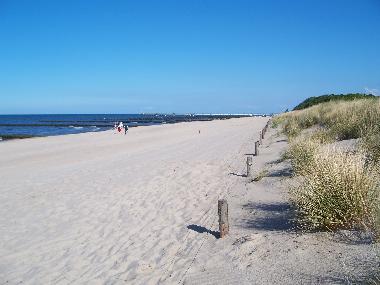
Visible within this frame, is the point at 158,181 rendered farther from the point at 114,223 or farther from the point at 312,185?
the point at 312,185

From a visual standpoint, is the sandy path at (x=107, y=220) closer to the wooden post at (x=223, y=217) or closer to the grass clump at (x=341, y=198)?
the wooden post at (x=223, y=217)

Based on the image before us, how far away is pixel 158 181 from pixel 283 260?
24.7ft

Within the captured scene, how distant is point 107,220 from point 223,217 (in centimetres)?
291

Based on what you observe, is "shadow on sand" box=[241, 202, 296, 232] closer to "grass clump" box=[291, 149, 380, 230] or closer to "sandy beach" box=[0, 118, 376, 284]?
"sandy beach" box=[0, 118, 376, 284]

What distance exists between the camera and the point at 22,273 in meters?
5.94

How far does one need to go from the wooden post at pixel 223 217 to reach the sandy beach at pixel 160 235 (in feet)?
0.49

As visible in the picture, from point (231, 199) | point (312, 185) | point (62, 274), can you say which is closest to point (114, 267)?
point (62, 274)

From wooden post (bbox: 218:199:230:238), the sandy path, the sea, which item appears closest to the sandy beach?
the sandy path

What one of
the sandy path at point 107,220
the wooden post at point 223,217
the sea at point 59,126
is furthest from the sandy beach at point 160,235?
the sea at point 59,126

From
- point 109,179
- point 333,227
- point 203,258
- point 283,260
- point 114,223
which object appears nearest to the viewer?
point 283,260

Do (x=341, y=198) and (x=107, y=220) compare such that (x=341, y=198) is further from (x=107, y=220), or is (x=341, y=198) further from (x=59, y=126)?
(x=59, y=126)

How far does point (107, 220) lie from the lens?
8.20 meters

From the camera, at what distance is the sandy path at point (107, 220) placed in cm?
579

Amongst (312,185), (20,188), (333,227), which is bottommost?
(20,188)
